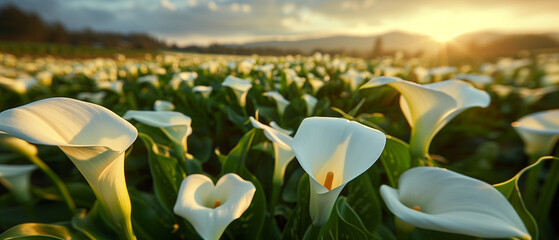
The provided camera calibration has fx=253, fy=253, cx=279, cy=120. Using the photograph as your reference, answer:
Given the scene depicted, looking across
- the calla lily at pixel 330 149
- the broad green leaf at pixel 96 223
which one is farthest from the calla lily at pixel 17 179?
the calla lily at pixel 330 149

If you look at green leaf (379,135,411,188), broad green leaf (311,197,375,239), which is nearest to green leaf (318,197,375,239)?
broad green leaf (311,197,375,239)

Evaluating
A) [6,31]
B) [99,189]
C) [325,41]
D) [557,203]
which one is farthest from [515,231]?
[325,41]

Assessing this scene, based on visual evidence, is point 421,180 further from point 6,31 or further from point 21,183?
point 6,31

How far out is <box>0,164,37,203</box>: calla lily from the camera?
83 cm

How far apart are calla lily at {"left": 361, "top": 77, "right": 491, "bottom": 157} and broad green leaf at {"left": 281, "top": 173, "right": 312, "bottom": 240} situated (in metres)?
0.33

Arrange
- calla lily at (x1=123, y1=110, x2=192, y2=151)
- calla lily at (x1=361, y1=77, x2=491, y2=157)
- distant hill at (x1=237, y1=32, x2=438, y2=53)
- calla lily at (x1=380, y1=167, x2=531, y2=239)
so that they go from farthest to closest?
distant hill at (x1=237, y1=32, x2=438, y2=53), calla lily at (x1=123, y1=110, x2=192, y2=151), calla lily at (x1=361, y1=77, x2=491, y2=157), calla lily at (x1=380, y1=167, x2=531, y2=239)

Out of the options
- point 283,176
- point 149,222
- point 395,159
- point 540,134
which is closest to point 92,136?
point 149,222

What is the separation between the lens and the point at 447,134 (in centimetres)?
165

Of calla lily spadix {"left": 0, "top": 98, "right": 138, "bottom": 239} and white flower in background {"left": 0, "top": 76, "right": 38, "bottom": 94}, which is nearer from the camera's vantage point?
calla lily spadix {"left": 0, "top": 98, "right": 138, "bottom": 239}

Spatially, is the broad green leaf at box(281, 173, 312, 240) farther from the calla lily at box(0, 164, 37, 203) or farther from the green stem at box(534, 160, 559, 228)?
the calla lily at box(0, 164, 37, 203)

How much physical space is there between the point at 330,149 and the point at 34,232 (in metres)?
0.73

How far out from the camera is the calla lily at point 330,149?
50cm

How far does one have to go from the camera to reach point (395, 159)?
2.47 ft

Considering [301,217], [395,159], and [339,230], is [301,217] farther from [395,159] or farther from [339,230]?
[395,159]
